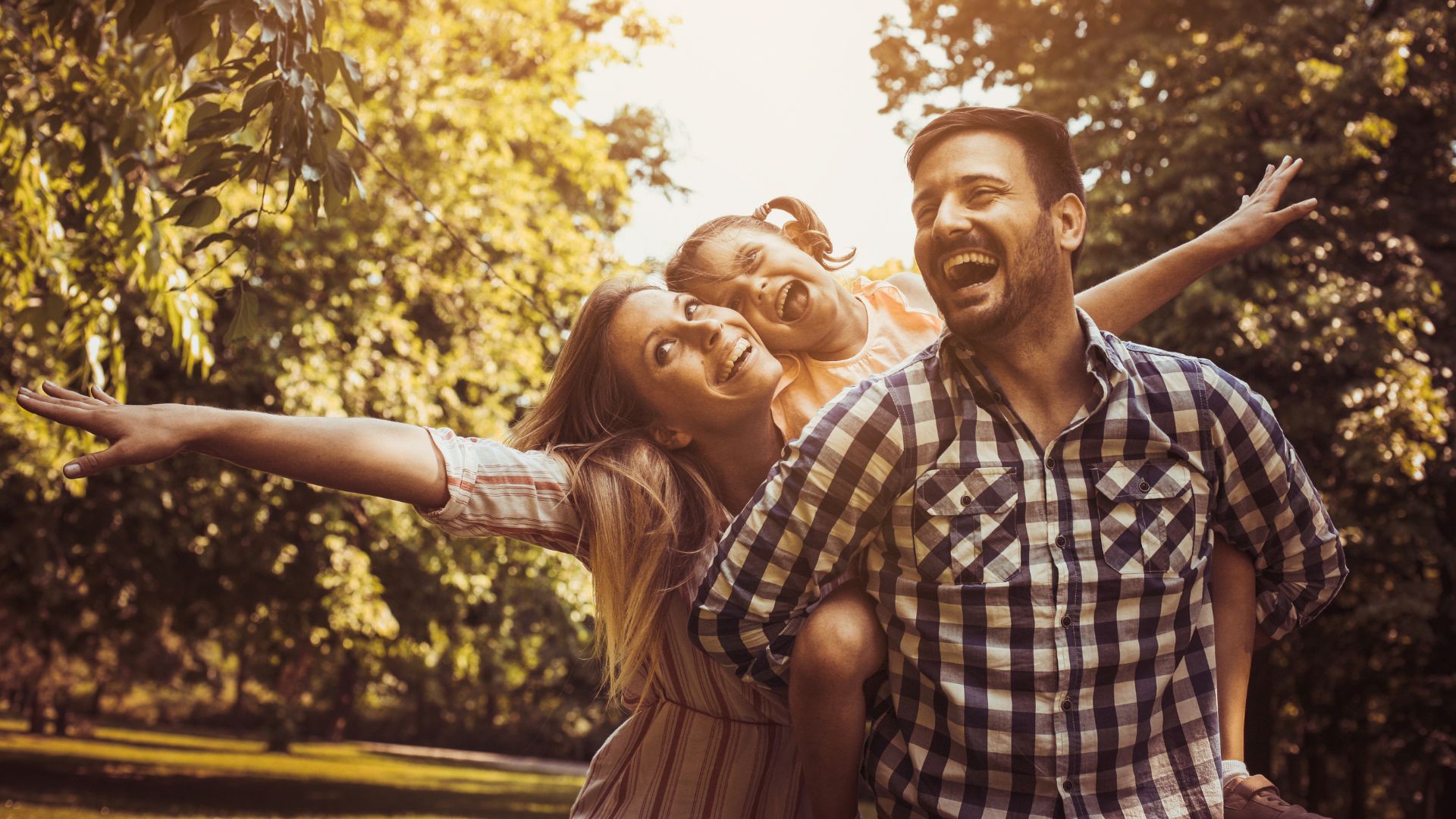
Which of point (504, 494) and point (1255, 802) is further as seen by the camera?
point (504, 494)

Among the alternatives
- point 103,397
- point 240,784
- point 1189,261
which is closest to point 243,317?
point 103,397

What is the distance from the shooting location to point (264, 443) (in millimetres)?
2074

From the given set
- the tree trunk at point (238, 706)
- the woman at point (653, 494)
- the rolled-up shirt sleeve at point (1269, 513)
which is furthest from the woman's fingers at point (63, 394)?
the tree trunk at point (238, 706)

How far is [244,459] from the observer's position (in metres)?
2.06

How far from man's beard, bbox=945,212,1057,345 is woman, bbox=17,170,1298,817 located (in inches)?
26.9

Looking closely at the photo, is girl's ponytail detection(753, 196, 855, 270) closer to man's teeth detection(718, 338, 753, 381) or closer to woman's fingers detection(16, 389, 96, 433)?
man's teeth detection(718, 338, 753, 381)

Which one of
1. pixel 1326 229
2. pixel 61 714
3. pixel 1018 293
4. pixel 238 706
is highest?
pixel 1326 229

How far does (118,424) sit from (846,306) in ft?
5.89

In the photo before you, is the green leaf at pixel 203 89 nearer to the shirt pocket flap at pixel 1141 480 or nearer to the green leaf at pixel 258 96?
the green leaf at pixel 258 96

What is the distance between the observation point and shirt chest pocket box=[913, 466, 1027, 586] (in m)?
2.04

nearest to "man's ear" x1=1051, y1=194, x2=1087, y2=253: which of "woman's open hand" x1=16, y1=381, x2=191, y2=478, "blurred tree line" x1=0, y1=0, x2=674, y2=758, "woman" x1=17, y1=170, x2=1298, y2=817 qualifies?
"woman" x1=17, y1=170, x2=1298, y2=817

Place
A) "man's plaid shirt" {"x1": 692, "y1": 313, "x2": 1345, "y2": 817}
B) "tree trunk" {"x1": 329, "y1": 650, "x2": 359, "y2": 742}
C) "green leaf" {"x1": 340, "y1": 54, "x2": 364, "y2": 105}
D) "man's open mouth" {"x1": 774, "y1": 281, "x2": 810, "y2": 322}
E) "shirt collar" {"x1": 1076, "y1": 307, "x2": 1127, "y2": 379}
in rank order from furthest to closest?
"tree trunk" {"x1": 329, "y1": 650, "x2": 359, "y2": 742} < "green leaf" {"x1": 340, "y1": 54, "x2": 364, "y2": 105} < "man's open mouth" {"x1": 774, "y1": 281, "x2": 810, "y2": 322} < "shirt collar" {"x1": 1076, "y1": 307, "x2": 1127, "y2": 379} < "man's plaid shirt" {"x1": 692, "y1": 313, "x2": 1345, "y2": 817}

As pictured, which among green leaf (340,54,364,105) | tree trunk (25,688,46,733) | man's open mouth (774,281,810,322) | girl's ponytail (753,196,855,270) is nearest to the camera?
man's open mouth (774,281,810,322)

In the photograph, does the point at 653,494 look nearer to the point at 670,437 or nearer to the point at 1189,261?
the point at 670,437
